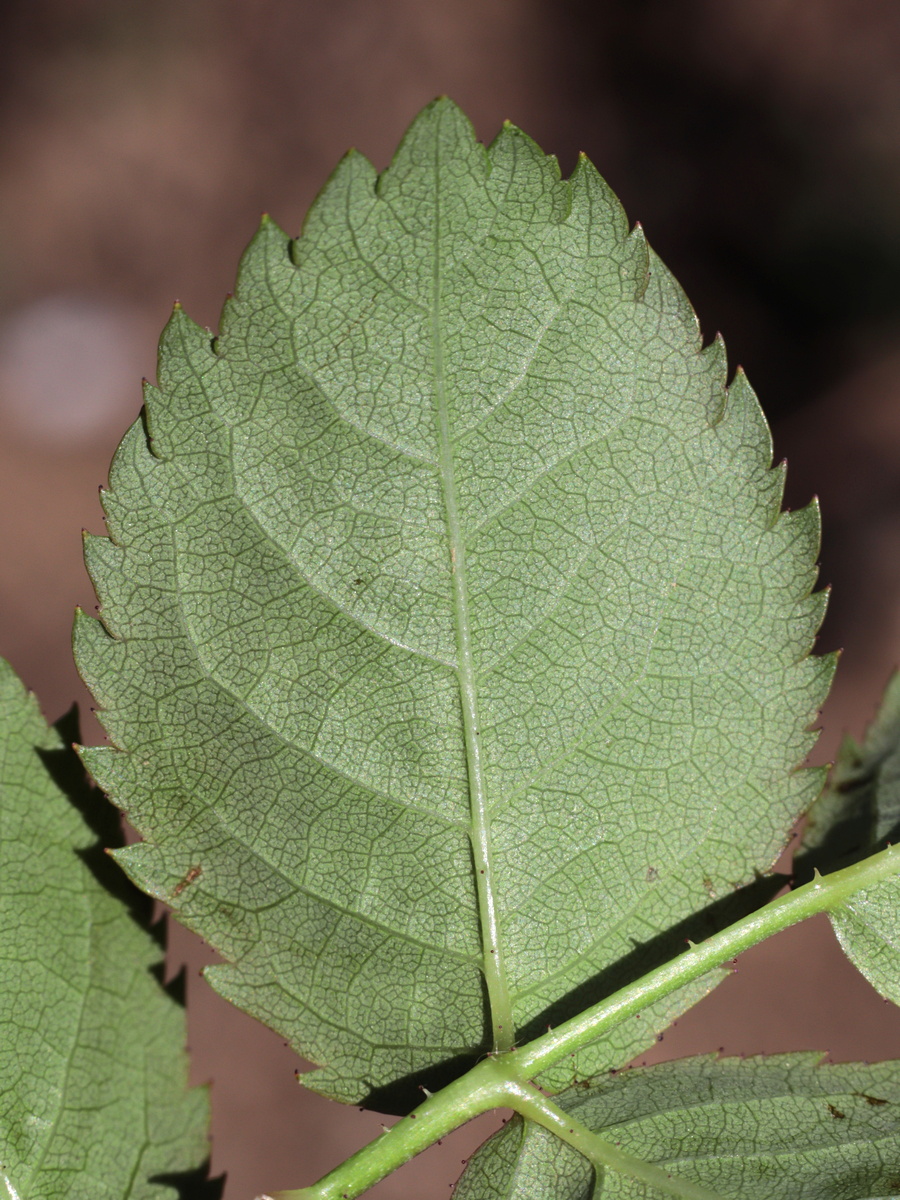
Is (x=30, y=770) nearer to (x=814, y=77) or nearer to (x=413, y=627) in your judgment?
(x=413, y=627)

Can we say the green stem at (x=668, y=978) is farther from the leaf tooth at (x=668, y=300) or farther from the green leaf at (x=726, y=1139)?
the leaf tooth at (x=668, y=300)

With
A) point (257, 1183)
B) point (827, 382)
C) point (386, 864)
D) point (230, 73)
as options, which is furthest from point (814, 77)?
point (257, 1183)

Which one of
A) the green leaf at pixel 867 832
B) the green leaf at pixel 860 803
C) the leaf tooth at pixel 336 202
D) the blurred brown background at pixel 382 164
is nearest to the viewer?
the leaf tooth at pixel 336 202

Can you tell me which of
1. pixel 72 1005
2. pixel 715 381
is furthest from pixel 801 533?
pixel 72 1005

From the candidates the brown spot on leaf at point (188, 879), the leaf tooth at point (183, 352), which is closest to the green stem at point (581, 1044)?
the brown spot on leaf at point (188, 879)

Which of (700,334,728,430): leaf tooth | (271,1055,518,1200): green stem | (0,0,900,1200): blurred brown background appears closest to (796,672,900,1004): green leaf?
(271,1055,518,1200): green stem
